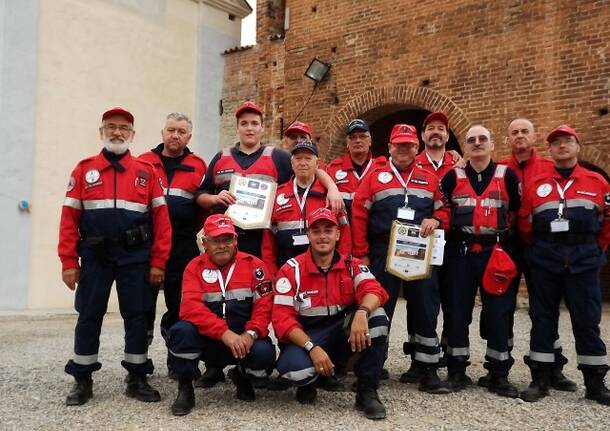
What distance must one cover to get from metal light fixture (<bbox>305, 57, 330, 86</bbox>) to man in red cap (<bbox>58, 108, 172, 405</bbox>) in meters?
7.74

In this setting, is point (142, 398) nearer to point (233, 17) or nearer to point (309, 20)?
point (309, 20)

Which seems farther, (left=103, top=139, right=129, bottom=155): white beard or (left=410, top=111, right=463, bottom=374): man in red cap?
(left=410, top=111, right=463, bottom=374): man in red cap

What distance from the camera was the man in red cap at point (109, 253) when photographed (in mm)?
4426

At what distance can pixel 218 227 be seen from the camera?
4.36 meters

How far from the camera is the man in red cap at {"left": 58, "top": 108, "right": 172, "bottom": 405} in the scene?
14.5 ft

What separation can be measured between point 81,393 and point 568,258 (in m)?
3.90

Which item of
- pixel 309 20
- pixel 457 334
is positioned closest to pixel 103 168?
pixel 457 334

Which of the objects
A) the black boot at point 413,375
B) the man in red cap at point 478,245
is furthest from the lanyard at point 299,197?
the black boot at point 413,375

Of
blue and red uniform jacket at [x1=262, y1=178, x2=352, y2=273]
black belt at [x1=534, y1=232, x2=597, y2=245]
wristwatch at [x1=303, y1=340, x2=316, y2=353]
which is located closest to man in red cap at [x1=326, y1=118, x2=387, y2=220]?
blue and red uniform jacket at [x1=262, y1=178, x2=352, y2=273]

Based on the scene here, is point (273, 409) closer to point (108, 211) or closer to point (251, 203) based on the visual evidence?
point (251, 203)

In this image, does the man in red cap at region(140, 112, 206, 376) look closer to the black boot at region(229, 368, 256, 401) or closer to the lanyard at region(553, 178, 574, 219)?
the black boot at region(229, 368, 256, 401)

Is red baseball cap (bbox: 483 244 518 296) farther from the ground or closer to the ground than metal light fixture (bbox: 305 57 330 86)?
closer to the ground

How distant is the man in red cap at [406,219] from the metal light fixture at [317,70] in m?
7.27

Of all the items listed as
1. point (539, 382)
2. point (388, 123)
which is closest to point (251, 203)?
point (539, 382)
